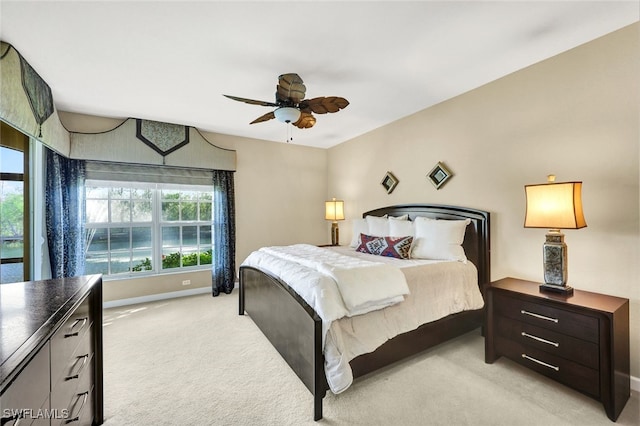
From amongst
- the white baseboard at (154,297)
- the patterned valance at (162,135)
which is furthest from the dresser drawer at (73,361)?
the patterned valance at (162,135)

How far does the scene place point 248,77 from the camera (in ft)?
8.74

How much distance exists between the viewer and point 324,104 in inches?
96.6

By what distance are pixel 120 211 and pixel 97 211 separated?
0.26m

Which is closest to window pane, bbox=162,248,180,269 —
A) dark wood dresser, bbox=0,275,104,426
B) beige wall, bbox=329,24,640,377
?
dark wood dresser, bbox=0,275,104,426

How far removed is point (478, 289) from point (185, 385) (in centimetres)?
282

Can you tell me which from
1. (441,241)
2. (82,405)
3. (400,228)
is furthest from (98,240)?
(441,241)

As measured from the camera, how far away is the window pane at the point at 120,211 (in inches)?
156

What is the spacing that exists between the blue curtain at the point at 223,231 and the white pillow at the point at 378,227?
89.7 inches

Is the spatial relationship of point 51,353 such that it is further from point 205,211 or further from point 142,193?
point 205,211

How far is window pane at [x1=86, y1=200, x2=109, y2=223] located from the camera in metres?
3.81

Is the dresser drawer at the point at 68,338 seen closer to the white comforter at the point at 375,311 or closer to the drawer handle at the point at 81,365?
the drawer handle at the point at 81,365

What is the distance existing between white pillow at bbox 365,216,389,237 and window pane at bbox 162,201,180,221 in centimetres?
304

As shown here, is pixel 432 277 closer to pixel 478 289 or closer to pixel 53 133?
pixel 478 289

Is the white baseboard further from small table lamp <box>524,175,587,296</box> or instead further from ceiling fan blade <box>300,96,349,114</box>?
small table lamp <box>524,175,587,296</box>
